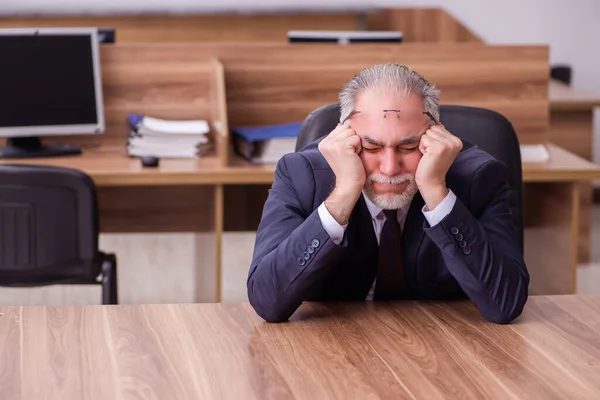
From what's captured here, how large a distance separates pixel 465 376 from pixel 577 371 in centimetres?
18

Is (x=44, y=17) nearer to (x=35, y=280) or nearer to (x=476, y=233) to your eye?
(x=35, y=280)

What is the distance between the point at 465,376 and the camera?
4.90ft

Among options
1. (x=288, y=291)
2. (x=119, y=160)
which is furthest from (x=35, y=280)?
(x=288, y=291)

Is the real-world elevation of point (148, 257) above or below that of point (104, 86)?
below

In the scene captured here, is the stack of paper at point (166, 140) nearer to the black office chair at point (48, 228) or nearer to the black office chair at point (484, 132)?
the black office chair at point (48, 228)

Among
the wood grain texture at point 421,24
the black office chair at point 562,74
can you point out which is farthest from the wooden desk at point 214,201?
the wood grain texture at point 421,24

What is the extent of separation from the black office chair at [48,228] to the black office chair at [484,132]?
89 cm

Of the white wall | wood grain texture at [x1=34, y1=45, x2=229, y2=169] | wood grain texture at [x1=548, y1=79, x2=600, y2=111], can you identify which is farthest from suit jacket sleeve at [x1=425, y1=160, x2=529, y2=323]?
the white wall

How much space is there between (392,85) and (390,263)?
0.34 meters

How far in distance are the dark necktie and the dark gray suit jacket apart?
14 millimetres

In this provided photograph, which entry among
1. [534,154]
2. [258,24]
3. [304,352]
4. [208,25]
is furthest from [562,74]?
[304,352]

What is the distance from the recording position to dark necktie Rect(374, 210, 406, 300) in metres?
1.88

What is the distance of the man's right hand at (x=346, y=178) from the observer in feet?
5.78

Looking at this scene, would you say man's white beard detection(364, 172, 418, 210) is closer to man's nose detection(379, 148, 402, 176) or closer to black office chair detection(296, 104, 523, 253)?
man's nose detection(379, 148, 402, 176)
